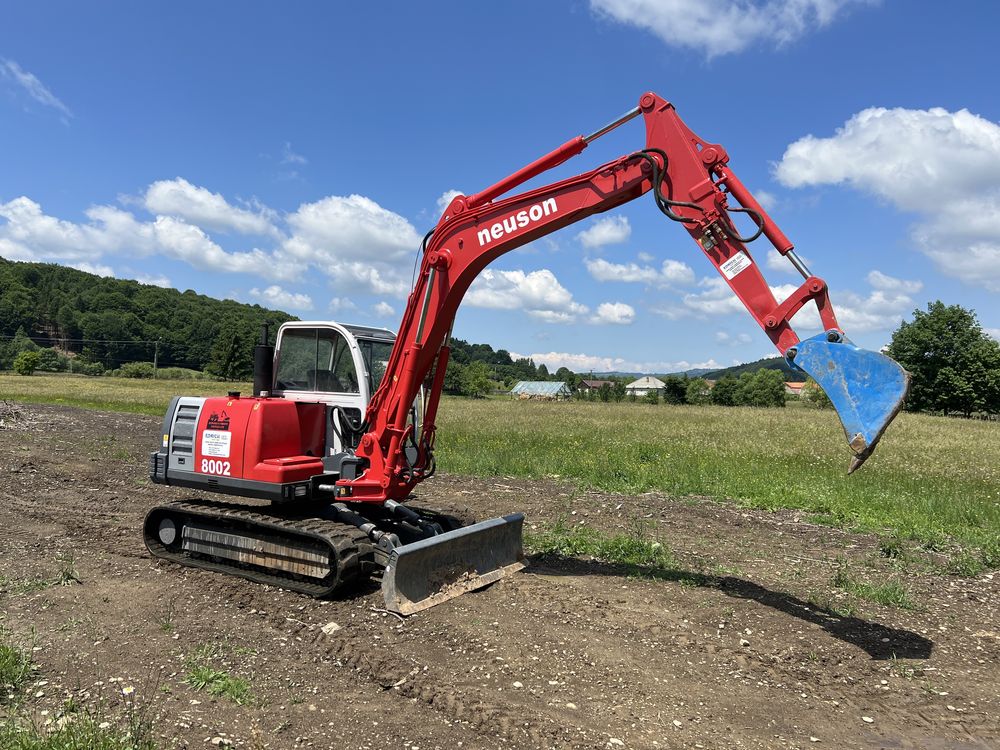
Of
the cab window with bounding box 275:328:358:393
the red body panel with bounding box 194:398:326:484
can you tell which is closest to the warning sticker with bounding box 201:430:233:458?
the red body panel with bounding box 194:398:326:484

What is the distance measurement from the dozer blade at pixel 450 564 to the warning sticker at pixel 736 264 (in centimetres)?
347

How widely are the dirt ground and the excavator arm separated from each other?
1668 mm

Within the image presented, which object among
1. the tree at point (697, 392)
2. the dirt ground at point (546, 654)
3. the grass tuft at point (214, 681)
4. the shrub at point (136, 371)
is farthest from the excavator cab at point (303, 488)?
the tree at point (697, 392)

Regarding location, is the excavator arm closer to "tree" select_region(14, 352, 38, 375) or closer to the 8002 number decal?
the 8002 number decal

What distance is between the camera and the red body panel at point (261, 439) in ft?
23.8

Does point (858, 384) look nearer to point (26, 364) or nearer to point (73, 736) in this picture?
point (73, 736)

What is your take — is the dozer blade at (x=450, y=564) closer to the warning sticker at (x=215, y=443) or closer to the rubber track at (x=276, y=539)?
the rubber track at (x=276, y=539)

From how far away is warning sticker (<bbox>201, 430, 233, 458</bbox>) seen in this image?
293 inches

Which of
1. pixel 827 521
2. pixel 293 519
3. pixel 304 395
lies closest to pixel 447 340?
pixel 304 395

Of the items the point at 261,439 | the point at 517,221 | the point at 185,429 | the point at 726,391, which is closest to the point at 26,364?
the point at 185,429

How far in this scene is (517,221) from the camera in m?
6.61

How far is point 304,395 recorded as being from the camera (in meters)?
7.90

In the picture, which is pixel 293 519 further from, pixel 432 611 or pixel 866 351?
pixel 866 351

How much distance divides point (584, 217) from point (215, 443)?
14.9 ft
